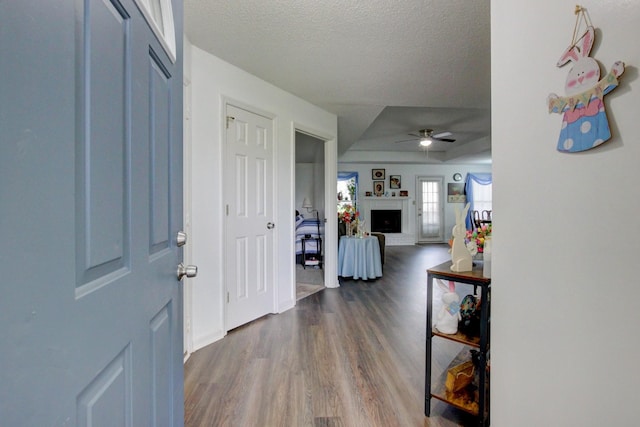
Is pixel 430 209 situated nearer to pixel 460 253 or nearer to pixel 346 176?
pixel 346 176

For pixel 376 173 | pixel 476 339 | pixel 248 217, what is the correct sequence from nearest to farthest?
pixel 476 339 → pixel 248 217 → pixel 376 173

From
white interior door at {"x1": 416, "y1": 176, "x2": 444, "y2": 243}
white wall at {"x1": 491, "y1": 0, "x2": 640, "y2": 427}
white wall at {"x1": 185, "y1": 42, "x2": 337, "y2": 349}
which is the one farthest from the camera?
white interior door at {"x1": 416, "y1": 176, "x2": 444, "y2": 243}

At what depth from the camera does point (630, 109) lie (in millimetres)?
703

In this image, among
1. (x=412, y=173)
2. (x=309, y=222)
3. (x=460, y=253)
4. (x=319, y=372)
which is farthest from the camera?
(x=412, y=173)

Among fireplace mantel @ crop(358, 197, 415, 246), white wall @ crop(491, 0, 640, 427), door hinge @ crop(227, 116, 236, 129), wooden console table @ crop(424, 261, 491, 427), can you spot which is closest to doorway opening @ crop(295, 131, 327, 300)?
door hinge @ crop(227, 116, 236, 129)

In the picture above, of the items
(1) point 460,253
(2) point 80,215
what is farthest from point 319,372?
(2) point 80,215

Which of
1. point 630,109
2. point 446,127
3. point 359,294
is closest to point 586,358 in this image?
point 630,109

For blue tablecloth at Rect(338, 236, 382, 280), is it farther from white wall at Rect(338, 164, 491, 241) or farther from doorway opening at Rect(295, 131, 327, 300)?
white wall at Rect(338, 164, 491, 241)

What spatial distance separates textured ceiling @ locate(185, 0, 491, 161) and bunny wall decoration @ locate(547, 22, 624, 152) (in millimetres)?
1281

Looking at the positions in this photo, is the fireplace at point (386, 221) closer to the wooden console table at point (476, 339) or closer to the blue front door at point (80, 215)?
the wooden console table at point (476, 339)

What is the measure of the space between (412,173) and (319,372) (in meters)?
7.81

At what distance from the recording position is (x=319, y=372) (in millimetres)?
1981

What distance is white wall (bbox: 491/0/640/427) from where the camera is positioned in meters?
0.71

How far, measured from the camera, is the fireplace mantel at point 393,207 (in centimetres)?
870
